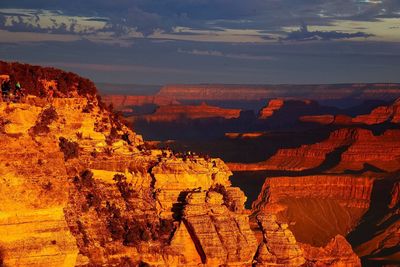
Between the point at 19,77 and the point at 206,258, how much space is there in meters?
7.62

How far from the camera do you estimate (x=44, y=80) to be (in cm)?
3962

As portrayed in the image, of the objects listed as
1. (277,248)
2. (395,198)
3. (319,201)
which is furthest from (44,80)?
(395,198)

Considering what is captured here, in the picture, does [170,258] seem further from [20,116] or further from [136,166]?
[20,116]

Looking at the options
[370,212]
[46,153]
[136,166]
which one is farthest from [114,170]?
[370,212]

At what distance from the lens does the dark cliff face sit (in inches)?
1521

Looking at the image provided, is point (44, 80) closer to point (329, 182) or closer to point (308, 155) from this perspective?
point (329, 182)

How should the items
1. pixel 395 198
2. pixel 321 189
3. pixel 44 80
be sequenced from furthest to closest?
pixel 395 198, pixel 321 189, pixel 44 80

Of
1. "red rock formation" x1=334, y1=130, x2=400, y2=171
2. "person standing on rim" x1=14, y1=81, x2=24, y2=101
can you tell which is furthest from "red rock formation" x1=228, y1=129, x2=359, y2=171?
"person standing on rim" x1=14, y1=81, x2=24, y2=101

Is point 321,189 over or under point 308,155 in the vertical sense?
under

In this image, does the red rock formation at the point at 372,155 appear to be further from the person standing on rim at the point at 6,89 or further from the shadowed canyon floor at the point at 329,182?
the person standing on rim at the point at 6,89

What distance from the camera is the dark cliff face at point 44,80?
3862cm

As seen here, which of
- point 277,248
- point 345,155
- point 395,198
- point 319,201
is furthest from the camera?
point 345,155

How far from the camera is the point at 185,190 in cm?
3769

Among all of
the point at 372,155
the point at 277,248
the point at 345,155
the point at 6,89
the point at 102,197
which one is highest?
the point at 345,155
